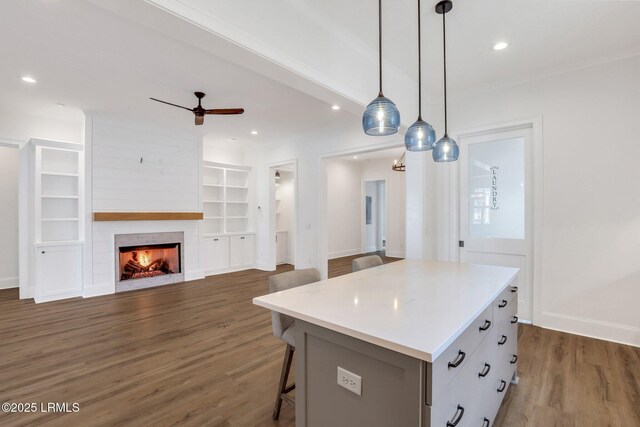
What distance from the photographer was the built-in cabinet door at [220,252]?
21.6 ft

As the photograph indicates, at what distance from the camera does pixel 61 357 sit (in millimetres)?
2836

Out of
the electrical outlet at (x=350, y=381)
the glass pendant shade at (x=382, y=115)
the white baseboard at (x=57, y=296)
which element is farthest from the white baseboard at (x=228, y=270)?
the electrical outlet at (x=350, y=381)

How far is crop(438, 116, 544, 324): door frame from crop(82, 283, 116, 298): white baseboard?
17.5 feet

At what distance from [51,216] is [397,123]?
5.84m

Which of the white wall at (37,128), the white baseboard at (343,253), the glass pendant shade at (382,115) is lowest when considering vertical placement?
the white baseboard at (343,253)

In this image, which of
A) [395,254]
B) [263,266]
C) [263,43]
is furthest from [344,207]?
[263,43]

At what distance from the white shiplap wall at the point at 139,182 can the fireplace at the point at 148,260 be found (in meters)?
0.10

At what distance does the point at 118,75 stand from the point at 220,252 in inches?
157

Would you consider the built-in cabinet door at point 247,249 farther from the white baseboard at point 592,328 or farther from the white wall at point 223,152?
the white baseboard at point 592,328

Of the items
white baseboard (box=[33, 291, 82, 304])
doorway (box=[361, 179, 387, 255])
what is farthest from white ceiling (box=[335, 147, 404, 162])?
white baseboard (box=[33, 291, 82, 304])

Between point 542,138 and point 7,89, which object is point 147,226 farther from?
point 542,138

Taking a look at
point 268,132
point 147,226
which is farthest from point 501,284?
point 147,226

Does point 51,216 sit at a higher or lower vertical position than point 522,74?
lower

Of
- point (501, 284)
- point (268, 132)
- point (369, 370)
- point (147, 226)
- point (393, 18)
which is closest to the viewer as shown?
point (369, 370)
